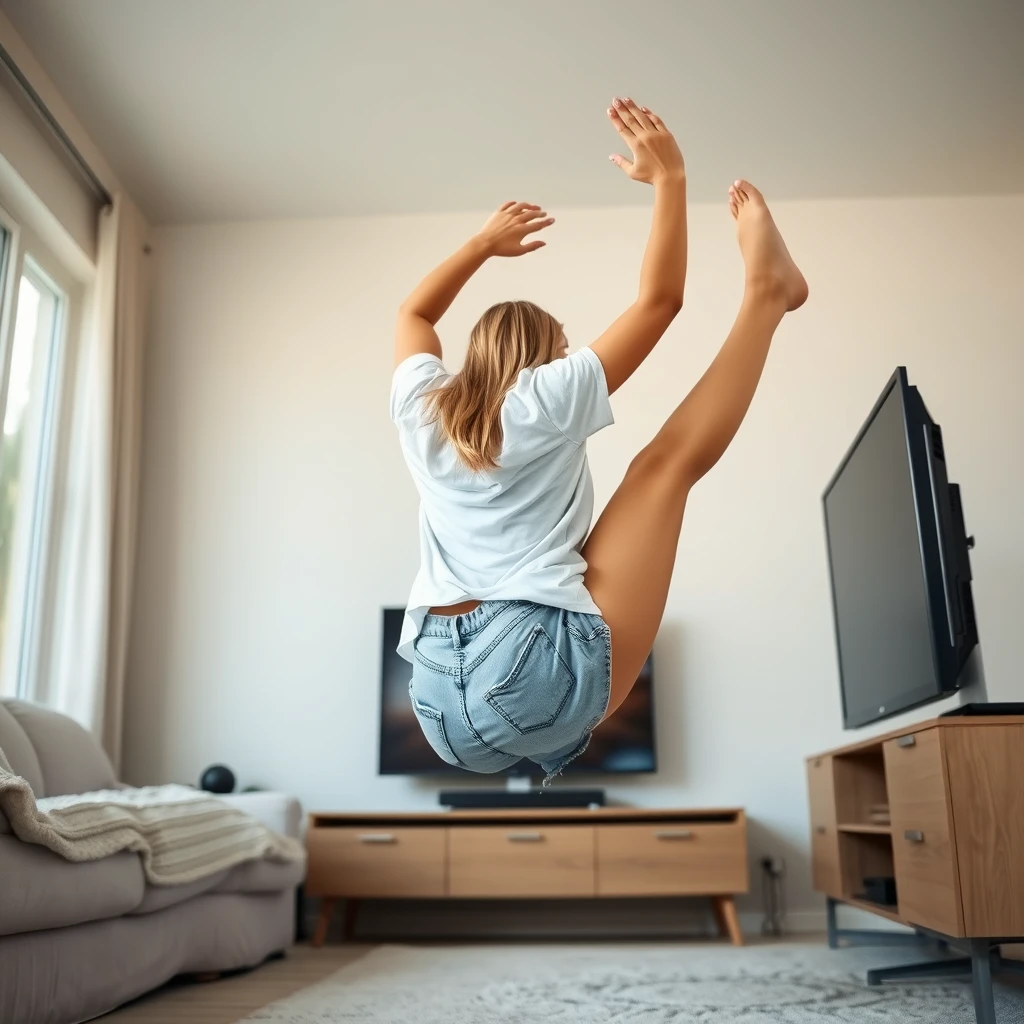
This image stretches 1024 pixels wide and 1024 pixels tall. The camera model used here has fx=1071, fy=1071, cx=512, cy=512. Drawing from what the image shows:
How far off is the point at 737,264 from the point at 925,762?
3.29 m

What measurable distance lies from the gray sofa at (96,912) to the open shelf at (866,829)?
184cm

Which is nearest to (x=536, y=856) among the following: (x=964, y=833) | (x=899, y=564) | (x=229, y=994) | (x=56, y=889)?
(x=229, y=994)

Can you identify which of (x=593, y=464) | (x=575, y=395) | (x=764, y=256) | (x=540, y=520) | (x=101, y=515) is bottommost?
(x=540, y=520)

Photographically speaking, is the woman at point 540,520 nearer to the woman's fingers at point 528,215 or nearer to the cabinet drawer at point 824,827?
the woman's fingers at point 528,215

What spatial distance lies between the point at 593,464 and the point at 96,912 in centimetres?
313

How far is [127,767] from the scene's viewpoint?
4754mm

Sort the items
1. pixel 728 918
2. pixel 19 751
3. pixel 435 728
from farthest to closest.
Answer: pixel 728 918 → pixel 19 751 → pixel 435 728

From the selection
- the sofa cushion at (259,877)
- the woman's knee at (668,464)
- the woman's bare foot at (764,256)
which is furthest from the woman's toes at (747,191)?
the sofa cushion at (259,877)

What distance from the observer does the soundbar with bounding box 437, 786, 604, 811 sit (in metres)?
4.24

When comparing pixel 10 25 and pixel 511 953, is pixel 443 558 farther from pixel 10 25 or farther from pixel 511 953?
pixel 10 25

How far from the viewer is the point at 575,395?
1.57m

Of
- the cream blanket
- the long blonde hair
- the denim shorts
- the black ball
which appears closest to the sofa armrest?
the cream blanket

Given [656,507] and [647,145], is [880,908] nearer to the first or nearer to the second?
[656,507]

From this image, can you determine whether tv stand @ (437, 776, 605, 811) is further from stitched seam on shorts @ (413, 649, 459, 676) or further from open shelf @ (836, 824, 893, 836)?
stitched seam on shorts @ (413, 649, 459, 676)
